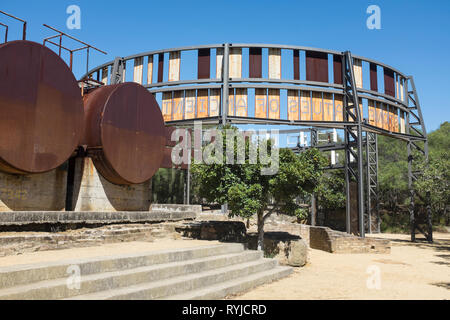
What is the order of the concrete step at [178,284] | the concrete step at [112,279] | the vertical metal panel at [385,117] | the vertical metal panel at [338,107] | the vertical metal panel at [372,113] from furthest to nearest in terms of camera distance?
the vertical metal panel at [385,117] < the vertical metal panel at [372,113] < the vertical metal panel at [338,107] < the concrete step at [178,284] < the concrete step at [112,279]

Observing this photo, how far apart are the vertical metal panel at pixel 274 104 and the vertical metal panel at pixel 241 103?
126 centimetres

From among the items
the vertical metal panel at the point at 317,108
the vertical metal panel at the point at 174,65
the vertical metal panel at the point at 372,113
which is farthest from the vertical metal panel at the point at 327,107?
the vertical metal panel at the point at 174,65

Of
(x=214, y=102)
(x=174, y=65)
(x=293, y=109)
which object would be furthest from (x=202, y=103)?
(x=293, y=109)

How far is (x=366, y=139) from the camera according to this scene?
1192 inches

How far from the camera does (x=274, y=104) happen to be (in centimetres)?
1945

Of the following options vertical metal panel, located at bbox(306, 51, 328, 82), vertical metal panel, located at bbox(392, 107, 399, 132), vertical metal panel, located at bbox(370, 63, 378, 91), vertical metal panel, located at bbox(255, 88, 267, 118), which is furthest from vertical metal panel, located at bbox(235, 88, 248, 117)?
vertical metal panel, located at bbox(392, 107, 399, 132)

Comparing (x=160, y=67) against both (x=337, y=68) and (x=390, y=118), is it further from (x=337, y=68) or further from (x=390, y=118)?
(x=390, y=118)

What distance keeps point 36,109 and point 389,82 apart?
779 inches

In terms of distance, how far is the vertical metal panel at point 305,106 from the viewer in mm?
19656

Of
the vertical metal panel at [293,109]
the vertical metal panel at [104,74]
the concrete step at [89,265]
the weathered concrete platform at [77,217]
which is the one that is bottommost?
the concrete step at [89,265]

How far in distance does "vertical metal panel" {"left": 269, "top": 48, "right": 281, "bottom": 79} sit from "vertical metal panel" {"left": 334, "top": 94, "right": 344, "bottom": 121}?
11.8ft

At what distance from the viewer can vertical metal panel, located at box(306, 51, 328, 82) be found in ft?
65.4

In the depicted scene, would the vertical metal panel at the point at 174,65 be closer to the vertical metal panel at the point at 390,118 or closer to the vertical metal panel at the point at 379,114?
→ the vertical metal panel at the point at 379,114
